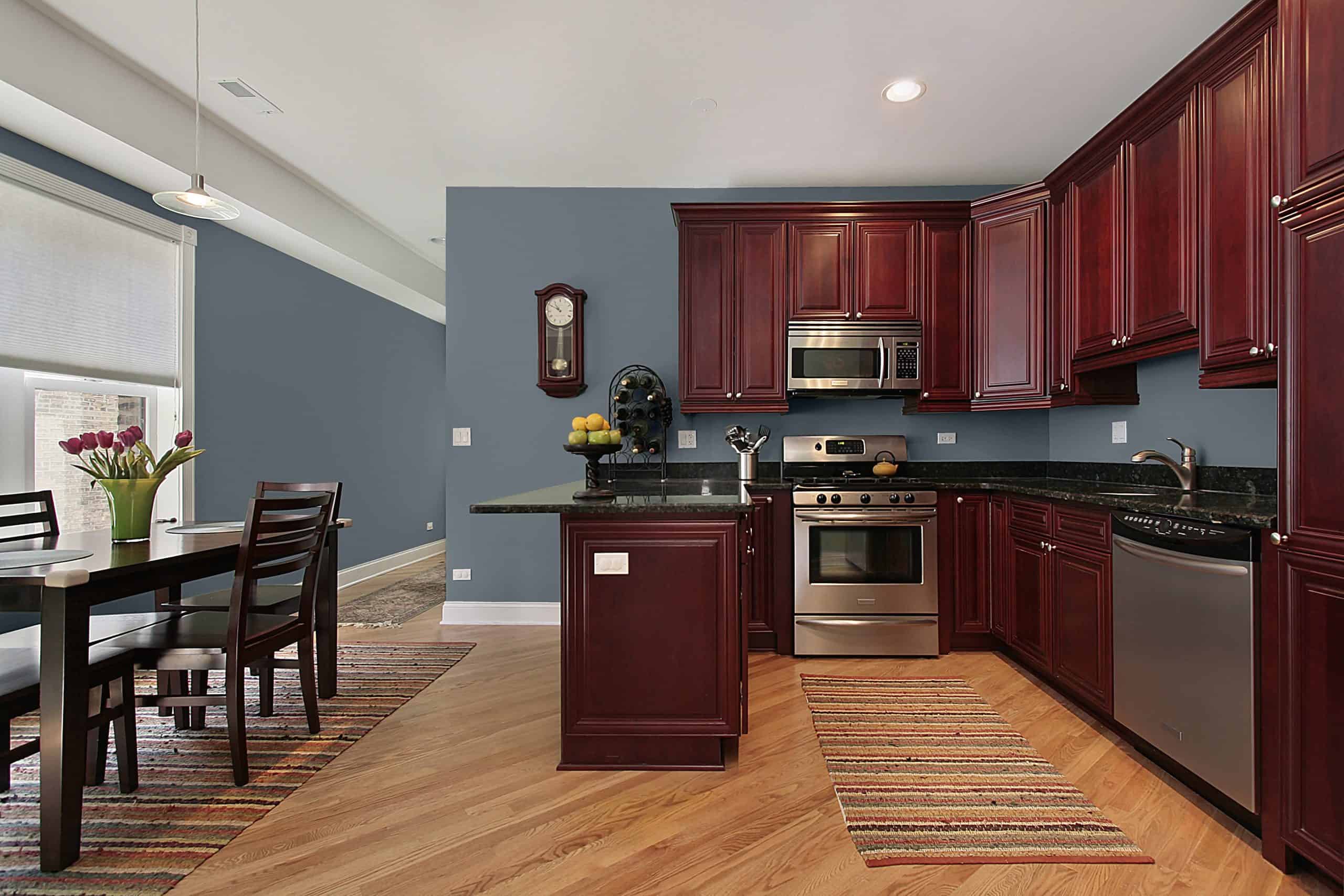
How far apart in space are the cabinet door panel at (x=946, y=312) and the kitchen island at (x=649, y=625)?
2212 millimetres

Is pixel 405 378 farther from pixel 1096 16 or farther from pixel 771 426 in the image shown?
pixel 1096 16

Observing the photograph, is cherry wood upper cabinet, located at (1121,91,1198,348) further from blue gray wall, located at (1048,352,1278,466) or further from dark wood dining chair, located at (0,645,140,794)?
dark wood dining chair, located at (0,645,140,794)

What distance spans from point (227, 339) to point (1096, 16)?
15.8 feet

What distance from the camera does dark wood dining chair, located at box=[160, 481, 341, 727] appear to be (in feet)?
8.38

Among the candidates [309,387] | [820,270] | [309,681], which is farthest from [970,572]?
[309,387]

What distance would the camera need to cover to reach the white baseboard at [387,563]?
5223mm

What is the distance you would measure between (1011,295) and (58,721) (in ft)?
14.1

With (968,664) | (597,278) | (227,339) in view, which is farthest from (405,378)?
(968,664)

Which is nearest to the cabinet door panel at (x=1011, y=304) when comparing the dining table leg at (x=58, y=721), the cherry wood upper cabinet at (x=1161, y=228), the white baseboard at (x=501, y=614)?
the cherry wood upper cabinet at (x=1161, y=228)

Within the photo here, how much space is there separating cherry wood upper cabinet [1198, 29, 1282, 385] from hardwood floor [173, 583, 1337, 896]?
1.42m

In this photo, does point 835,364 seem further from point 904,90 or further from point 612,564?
point 612,564

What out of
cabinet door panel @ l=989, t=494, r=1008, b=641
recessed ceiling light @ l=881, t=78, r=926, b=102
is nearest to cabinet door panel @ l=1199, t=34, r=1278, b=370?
recessed ceiling light @ l=881, t=78, r=926, b=102

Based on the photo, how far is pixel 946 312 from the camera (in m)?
3.84

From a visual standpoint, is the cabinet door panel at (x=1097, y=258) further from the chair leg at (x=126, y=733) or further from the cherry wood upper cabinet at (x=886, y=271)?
the chair leg at (x=126, y=733)
